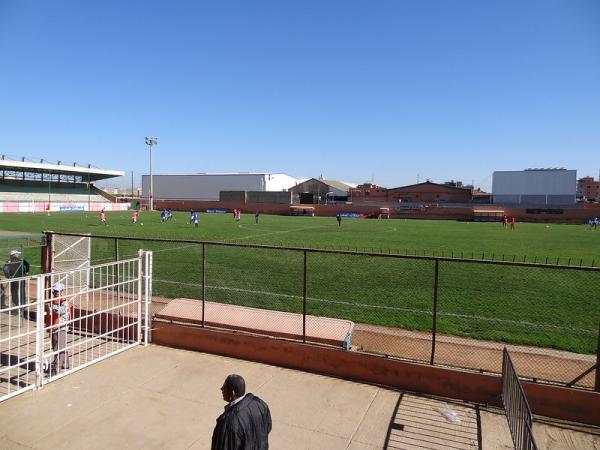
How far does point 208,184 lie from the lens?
10431cm

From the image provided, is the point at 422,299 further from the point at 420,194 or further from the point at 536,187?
the point at 536,187

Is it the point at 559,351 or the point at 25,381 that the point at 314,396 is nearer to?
the point at 25,381

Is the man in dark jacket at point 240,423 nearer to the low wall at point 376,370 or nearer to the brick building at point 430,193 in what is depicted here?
the low wall at point 376,370

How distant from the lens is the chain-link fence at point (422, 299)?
8.39 m

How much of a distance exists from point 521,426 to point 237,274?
12748 mm

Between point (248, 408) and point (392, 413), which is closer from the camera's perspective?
point (248, 408)

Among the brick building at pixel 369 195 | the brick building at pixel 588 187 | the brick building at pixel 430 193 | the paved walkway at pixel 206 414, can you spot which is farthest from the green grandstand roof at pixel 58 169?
the brick building at pixel 588 187

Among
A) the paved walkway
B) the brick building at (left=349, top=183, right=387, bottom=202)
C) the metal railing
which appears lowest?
the paved walkway

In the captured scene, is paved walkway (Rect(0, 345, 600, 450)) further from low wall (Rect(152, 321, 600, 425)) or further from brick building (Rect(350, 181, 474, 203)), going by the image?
brick building (Rect(350, 181, 474, 203))

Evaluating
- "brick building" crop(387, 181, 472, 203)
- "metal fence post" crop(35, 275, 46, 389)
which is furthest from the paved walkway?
"brick building" crop(387, 181, 472, 203)

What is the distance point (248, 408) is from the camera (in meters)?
3.73

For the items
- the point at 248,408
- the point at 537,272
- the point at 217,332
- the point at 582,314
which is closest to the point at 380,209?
the point at 537,272

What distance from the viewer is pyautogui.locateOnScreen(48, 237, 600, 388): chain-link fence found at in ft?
27.5

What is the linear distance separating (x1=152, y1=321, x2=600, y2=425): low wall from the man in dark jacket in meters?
4.01
